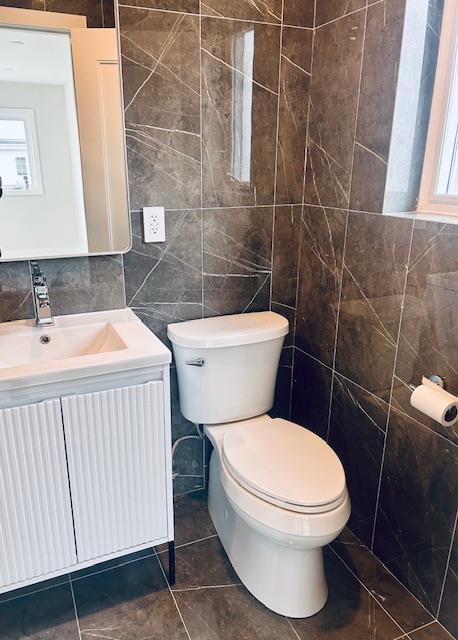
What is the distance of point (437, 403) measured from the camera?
1.30 meters

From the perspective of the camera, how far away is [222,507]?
1.82 metres

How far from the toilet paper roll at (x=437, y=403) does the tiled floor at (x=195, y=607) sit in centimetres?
70

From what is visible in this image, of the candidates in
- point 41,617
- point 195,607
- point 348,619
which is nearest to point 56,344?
point 41,617

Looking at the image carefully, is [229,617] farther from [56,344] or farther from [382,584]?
[56,344]

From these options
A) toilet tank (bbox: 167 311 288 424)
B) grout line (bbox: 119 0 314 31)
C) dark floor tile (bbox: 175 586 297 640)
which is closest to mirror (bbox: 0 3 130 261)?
grout line (bbox: 119 0 314 31)

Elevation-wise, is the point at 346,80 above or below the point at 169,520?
above

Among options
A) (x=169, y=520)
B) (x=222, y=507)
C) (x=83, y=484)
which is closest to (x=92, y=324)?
(x=83, y=484)

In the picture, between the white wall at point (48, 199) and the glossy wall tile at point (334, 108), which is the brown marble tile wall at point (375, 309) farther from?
the white wall at point (48, 199)

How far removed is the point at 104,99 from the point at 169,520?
142cm

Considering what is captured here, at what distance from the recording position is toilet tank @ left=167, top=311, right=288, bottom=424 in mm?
1682

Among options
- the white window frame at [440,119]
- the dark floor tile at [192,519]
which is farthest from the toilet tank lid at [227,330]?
the dark floor tile at [192,519]

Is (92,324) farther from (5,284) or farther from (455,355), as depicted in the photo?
(455,355)

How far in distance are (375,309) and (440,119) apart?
0.62m

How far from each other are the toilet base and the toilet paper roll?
56cm
